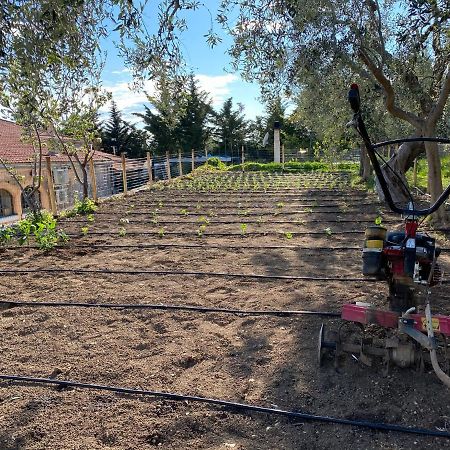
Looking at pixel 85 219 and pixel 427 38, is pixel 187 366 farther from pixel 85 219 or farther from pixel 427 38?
pixel 85 219

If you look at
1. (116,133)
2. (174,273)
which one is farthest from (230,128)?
(174,273)

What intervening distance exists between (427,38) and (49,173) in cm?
809

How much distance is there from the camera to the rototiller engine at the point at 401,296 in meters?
2.44

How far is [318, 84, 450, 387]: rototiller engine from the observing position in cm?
244

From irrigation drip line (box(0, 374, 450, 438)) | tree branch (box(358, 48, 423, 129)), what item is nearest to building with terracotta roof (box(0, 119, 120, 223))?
tree branch (box(358, 48, 423, 129))

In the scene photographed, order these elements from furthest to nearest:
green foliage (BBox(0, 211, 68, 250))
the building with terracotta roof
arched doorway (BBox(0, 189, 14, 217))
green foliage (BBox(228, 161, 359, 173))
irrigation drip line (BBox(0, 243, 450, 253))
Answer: green foliage (BBox(228, 161, 359, 173)) → arched doorway (BBox(0, 189, 14, 217)) → the building with terracotta roof → green foliage (BBox(0, 211, 68, 250)) → irrigation drip line (BBox(0, 243, 450, 253))

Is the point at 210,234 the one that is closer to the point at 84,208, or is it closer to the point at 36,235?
the point at 36,235

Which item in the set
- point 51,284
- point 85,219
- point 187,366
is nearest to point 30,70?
point 187,366

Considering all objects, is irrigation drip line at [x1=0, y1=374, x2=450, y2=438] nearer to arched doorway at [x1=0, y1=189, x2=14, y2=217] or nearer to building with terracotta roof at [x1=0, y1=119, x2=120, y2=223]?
building with terracotta roof at [x1=0, y1=119, x2=120, y2=223]

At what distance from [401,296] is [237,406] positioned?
1.32 m

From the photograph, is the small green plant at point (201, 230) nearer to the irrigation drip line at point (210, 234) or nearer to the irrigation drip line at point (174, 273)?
the irrigation drip line at point (210, 234)

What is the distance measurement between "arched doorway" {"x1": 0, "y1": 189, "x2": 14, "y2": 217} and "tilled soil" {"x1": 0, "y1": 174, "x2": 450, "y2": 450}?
1395 cm

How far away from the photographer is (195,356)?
125 inches

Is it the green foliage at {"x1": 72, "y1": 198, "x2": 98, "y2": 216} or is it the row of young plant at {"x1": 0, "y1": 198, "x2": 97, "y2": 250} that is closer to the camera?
the row of young plant at {"x1": 0, "y1": 198, "x2": 97, "y2": 250}
